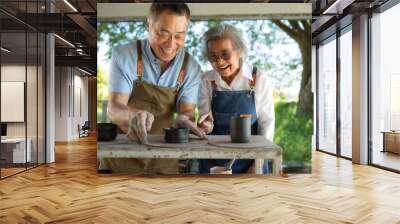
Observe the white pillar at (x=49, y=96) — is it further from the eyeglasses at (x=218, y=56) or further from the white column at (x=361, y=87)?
the white column at (x=361, y=87)

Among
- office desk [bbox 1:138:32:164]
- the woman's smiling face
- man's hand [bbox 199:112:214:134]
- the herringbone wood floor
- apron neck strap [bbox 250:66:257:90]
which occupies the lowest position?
the herringbone wood floor

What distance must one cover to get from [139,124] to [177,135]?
0.60 m

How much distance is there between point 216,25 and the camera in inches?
229

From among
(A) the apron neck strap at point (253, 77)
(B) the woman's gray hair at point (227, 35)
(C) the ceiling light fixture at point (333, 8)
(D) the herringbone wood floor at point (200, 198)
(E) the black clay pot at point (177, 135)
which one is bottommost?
(D) the herringbone wood floor at point (200, 198)

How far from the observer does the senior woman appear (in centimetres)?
580

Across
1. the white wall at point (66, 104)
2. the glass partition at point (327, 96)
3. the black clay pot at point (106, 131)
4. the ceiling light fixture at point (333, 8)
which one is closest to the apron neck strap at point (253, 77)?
the ceiling light fixture at point (333, 8)

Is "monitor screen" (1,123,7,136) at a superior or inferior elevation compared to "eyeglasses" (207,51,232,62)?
inferior

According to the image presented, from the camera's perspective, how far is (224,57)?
583 cm

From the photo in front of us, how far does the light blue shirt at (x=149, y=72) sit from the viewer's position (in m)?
5.75

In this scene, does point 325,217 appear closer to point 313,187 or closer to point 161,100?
point 313,187

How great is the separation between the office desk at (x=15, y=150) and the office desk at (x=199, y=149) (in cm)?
145

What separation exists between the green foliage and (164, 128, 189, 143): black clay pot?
1.35 m

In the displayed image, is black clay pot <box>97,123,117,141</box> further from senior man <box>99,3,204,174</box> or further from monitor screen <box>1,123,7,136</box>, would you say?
monitor screen <box>1,123,7,136</box>

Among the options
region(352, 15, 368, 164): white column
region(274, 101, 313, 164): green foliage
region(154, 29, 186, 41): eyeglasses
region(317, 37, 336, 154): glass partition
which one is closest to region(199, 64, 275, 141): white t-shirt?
region(274, 101, 313, 164): green foliage
